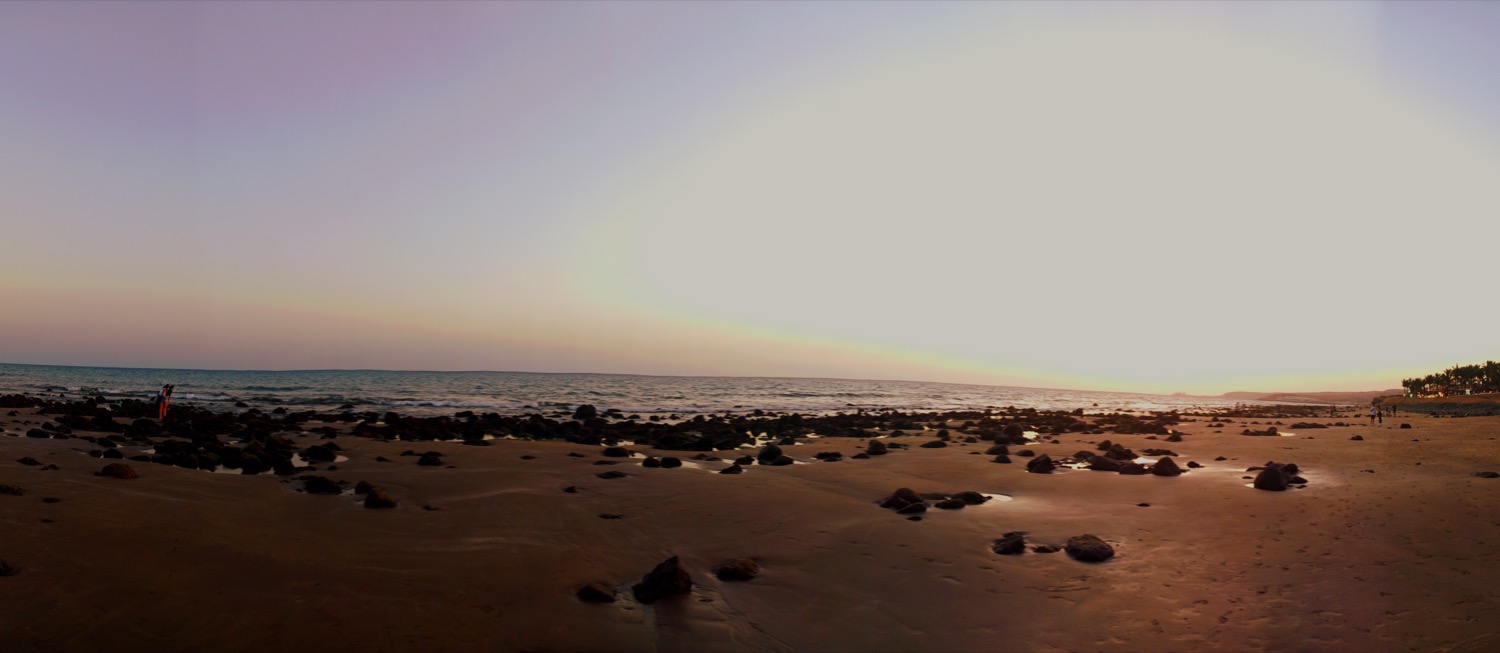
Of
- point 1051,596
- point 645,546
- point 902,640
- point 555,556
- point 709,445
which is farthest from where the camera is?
point 709,445

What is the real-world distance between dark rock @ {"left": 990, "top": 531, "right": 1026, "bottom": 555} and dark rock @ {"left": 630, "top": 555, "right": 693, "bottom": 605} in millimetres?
4296

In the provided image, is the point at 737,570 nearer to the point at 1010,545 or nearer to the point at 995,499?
the point at 1010,545

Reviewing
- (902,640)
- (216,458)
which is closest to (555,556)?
(902,640)

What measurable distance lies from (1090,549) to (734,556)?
465 cm

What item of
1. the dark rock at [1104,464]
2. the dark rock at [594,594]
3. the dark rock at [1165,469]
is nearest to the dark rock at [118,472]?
the dark rock at [594,594]

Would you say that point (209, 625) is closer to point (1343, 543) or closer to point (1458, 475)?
point (1343, 543)

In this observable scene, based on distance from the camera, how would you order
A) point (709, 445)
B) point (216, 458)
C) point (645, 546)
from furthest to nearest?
point (709, 445) → point (216, 458) → point (645, 546)

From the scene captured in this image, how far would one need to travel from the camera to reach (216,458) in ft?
51.2

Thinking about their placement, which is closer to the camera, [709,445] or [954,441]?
[709,445]

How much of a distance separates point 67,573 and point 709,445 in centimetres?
1783

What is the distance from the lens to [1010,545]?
30.4 ft

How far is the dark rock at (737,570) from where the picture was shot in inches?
324

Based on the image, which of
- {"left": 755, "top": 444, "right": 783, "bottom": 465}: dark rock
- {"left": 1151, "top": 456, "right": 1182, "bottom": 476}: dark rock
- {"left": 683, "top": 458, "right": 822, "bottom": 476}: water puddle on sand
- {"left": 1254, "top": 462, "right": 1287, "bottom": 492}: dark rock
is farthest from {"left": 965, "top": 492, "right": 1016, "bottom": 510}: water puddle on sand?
{"left": 755, "top": 444, "right": 783, "bottom": 465}: dark rock

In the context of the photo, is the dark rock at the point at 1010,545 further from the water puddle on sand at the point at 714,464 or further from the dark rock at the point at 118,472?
the dark rock at the point at 118,472
